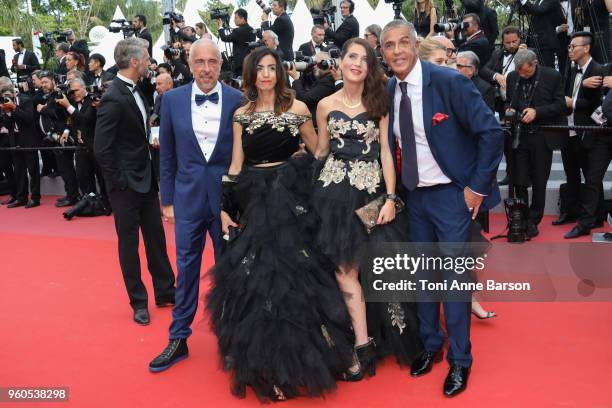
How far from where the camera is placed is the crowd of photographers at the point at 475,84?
609cm

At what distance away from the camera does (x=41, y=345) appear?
13.6 ft

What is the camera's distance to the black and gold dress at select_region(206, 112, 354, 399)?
10.4 feet

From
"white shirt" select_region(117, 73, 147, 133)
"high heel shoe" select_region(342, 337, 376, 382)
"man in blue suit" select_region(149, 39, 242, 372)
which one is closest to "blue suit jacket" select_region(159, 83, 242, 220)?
"man in blue suit" select_region(149, 39, 242, 372)

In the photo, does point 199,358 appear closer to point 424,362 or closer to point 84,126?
point 424,362

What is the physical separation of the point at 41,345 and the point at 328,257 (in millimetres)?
2100

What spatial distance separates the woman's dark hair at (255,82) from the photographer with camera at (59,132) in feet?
20.1

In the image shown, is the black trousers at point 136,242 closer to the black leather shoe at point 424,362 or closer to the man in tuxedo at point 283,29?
the black leather shoe at point 424,362

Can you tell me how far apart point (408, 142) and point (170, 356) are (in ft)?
6.14

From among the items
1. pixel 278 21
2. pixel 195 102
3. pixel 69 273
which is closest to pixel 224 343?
pixel 195 102

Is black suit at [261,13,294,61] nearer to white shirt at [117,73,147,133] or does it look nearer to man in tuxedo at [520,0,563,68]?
man in tuxedo at [520,0,563,68]

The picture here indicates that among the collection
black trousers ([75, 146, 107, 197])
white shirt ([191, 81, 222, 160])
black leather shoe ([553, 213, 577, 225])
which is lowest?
black leather shoe ([553, 213, 577, 225])

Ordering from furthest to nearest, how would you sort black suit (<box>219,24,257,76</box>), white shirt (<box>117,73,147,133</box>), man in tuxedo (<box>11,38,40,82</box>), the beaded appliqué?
man in tuxedo (<box>11,38,40,82</box>)
black suit (<box>219,24,257,76</box>)
white shirt (<box>117,73,147,133</box>)
the beaded appliqué

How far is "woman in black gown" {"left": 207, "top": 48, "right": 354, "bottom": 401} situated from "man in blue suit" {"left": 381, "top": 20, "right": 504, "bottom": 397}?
0.56 metres

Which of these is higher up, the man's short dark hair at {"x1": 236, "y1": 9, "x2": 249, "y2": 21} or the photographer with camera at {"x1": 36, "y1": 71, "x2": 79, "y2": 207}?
the man's short dark hair at {"x1": 236, "y1": 9, "x2": 249, "y2": 21}
